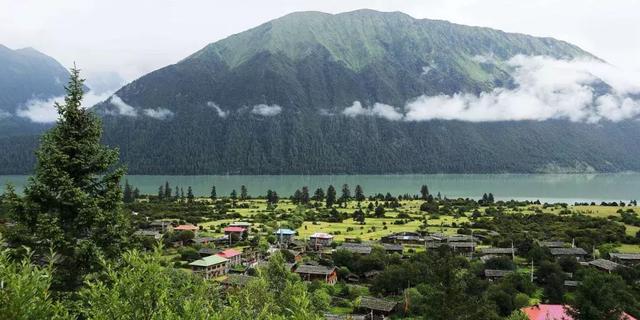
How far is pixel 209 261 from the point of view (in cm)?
4669

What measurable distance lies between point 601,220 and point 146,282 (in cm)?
7746

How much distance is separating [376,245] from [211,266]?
60.1 feet

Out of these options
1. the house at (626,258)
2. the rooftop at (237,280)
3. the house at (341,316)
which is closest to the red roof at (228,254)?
the rooftop at (237,280)

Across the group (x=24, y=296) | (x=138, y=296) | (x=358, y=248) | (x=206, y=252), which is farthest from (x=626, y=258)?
(x=24, y=296)

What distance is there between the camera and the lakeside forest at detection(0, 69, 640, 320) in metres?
8.97

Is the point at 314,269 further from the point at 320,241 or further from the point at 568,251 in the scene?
the point at 568,251

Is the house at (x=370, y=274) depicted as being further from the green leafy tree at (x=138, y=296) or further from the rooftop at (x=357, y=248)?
the green leafy tree at (x=138, y=296)

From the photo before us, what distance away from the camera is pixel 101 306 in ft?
26.8

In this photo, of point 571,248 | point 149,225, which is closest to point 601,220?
point 571,248

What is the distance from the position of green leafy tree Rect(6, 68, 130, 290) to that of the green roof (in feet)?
107

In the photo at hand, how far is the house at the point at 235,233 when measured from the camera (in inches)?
2464

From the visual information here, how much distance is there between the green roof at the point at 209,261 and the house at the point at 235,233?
13.7 metres

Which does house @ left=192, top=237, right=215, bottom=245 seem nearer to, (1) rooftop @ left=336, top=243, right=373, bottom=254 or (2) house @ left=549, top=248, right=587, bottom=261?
(1) rooftop @ left=336, top=243, right=373, bottom=254

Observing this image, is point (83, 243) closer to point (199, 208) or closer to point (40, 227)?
point (40, 227)
